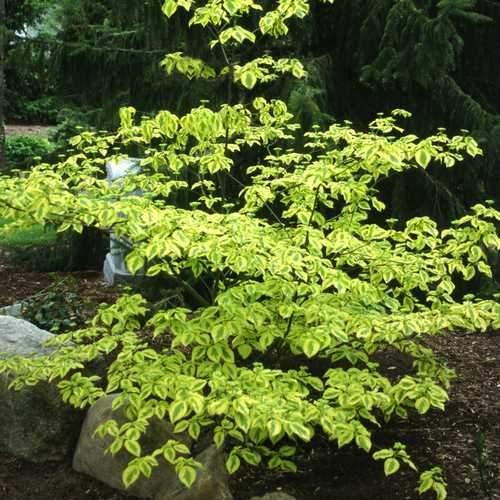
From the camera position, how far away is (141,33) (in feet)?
20.4

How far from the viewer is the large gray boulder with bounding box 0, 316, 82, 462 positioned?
391 centimetres

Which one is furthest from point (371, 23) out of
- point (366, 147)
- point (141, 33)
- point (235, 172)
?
point (366, 147)

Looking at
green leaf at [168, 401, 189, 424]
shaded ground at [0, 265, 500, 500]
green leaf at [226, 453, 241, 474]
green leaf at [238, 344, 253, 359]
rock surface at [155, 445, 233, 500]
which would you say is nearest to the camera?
green leaf at [168, 401, 189, 424]

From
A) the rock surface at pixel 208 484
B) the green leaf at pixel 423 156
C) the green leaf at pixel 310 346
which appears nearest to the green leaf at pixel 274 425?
the green leaf at pixel 310 346

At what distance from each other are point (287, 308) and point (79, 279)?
16.1 ft

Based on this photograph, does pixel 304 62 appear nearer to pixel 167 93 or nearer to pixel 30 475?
pixel 167 93

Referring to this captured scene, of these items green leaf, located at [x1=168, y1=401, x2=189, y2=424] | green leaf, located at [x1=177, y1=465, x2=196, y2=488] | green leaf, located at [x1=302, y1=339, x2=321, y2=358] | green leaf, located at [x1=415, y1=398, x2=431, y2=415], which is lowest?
green leaf, located at [x1=177, y1=465, x2=196, y2=488]

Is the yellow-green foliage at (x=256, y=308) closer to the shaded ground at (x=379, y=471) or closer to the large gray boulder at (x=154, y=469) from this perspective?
the large gray boulder at (x=154, y=469)

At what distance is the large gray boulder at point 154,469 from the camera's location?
10.8 feet

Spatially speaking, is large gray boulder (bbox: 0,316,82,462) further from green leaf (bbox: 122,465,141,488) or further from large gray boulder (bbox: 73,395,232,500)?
green leaf (bbox: 122,465,141,488)

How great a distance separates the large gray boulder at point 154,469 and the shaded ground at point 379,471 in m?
0.09

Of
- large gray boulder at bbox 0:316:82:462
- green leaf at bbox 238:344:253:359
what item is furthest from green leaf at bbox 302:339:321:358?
large gray boulder at bbox 0:316:82:462

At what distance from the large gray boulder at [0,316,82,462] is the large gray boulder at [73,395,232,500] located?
0.17 m

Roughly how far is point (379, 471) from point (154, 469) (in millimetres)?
1081
